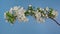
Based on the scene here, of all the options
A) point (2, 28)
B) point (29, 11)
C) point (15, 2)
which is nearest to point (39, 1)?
point (15, 2)

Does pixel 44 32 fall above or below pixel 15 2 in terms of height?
below

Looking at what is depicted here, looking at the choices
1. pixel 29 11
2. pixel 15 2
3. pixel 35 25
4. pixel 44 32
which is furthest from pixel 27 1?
pixel 29 11

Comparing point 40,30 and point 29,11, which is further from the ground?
point 29,11

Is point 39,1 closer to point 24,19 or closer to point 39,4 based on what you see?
point 39,4

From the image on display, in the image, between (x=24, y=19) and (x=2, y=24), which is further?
(x=2, y=24)

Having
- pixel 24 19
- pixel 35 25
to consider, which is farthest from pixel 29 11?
pixel 35 25

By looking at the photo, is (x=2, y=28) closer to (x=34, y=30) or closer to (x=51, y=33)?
(x=34, y=30)

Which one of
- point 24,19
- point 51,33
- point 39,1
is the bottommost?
point 51,33

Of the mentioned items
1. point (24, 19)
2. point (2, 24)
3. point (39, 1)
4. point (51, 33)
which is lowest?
point (51, 33)

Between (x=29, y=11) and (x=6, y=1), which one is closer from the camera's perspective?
(x=29, y=11)
